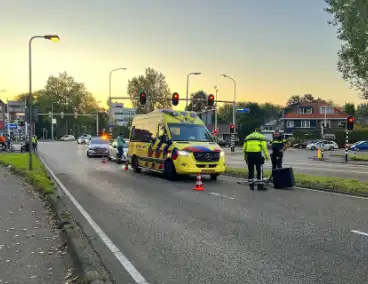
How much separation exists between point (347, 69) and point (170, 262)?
1290 inches

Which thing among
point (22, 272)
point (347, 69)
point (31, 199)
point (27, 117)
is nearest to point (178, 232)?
point (22, 272)

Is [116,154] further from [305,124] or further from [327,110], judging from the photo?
[327,110]

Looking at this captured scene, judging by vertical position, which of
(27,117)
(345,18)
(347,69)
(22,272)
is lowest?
(22,272)

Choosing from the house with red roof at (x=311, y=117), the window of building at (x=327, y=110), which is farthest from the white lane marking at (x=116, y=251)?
the window of building at (x=327, y=110)

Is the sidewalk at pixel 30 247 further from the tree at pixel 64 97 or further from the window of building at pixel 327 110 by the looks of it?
the tree at pixel 64 97

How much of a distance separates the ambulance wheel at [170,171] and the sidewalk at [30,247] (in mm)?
5651

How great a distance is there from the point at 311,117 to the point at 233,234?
83.6m

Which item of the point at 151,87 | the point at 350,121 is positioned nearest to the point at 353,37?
the point at 350,121

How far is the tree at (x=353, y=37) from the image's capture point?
2727cm

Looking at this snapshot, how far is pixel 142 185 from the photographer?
1359 cm

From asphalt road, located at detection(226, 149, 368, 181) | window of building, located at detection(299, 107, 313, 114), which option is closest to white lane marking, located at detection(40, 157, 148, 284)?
asphalt road, located at detection(226, 149, 368, 181)

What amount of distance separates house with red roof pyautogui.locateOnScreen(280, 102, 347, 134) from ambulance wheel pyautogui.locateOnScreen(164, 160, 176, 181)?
7463 cm

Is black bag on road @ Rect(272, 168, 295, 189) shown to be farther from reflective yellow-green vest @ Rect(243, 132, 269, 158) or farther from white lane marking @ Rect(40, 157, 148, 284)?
white lane marking @ Rect(40, 157, 148, 284)

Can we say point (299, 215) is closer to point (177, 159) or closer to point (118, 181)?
point (177, 159)
